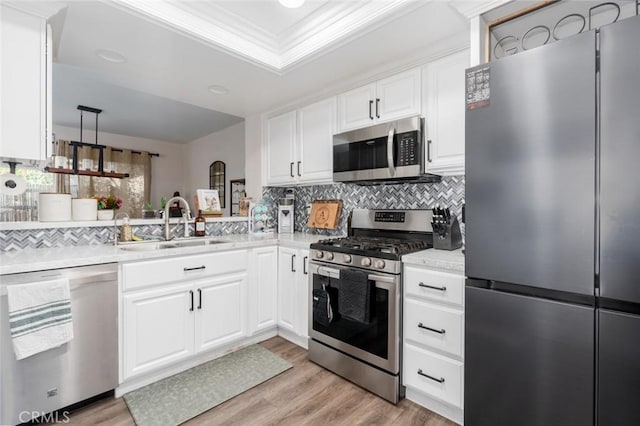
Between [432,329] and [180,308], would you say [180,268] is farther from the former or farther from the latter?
[432,329]

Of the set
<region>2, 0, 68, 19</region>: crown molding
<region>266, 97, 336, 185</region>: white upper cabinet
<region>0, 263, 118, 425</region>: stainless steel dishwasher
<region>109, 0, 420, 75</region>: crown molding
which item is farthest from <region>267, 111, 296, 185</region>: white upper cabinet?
<region>2, 0, 68, 19</region>: crown molding


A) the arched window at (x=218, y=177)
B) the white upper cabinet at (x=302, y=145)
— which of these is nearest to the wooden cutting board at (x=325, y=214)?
the white upper cabinet at (x=302, y=145)

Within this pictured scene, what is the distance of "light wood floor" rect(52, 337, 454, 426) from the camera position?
1.76 meters

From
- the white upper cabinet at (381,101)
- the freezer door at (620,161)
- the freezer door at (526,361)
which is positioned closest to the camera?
the freezer door at (620,161)

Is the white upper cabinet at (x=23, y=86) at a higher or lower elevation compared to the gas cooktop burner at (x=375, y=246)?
higher

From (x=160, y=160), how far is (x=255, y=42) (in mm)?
5701

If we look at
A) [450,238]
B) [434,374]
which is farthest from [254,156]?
[434,374]

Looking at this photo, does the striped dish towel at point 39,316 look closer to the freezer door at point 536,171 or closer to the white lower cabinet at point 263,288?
the white lower cabinet at point 263,288

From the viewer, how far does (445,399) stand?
5.76ft

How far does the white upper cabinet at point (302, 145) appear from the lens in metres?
2.81

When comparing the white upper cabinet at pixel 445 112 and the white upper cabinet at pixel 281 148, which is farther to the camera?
the white upper cabinet at pixel 281 148

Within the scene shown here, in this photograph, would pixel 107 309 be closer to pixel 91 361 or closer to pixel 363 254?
pixel 91 361

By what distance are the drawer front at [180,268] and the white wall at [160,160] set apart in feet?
17.4

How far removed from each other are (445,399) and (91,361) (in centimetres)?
209
